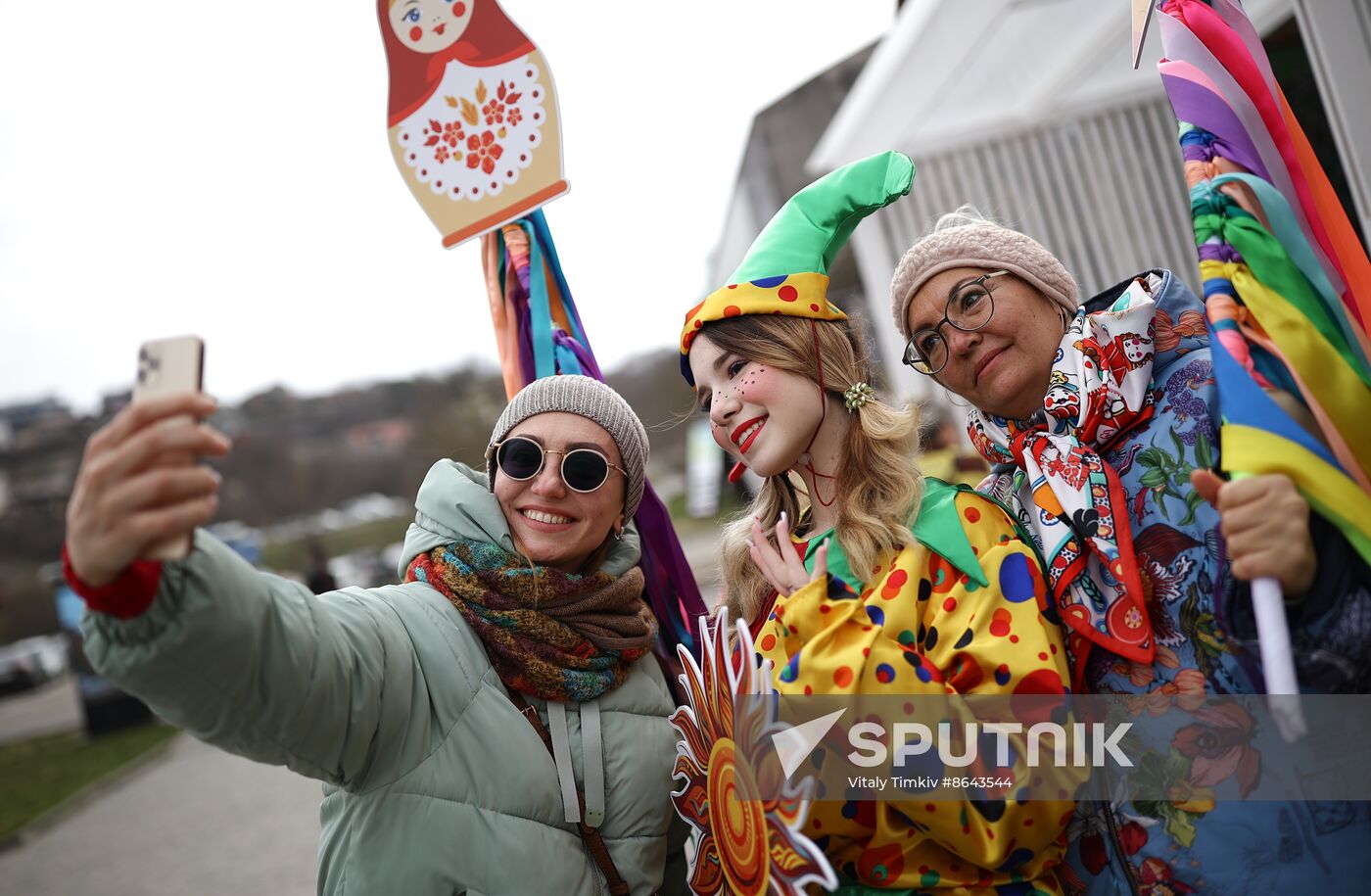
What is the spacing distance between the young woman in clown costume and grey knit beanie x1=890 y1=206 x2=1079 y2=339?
175 millimetres

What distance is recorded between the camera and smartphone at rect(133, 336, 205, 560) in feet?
4.20

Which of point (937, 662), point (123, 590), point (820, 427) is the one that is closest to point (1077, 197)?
point (820, 427)

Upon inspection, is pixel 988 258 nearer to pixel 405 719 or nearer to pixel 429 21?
pixel 405 719

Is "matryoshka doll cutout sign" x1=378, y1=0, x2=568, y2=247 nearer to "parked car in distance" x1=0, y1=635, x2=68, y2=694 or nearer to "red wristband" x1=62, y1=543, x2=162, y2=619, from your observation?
"red wristband" x1=62, y1=543, x2=162, y2=619

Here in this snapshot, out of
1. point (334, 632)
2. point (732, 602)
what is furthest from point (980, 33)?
point (334, 632)

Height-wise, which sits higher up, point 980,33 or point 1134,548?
point 980,33

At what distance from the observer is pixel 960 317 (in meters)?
2.00

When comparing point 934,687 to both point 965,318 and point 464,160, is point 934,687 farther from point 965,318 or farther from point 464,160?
point 464,160

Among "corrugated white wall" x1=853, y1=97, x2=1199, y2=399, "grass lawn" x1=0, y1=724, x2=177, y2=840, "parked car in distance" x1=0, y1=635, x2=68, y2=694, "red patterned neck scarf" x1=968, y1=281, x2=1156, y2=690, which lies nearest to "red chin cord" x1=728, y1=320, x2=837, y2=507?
"red patterned neck scarf" x1=968, y1=281, x2=1156, y2=690

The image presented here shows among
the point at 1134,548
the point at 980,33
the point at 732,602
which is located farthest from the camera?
the point at 980,33

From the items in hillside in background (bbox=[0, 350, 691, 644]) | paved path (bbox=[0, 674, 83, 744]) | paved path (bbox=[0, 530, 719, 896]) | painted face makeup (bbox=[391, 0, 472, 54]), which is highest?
painted face makeup (bbox=[391, 0, 472, 54])

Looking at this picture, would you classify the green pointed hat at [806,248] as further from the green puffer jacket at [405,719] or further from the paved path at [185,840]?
the paved path at [185,840]

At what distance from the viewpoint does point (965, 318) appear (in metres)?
1.99

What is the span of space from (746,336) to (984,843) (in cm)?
111
